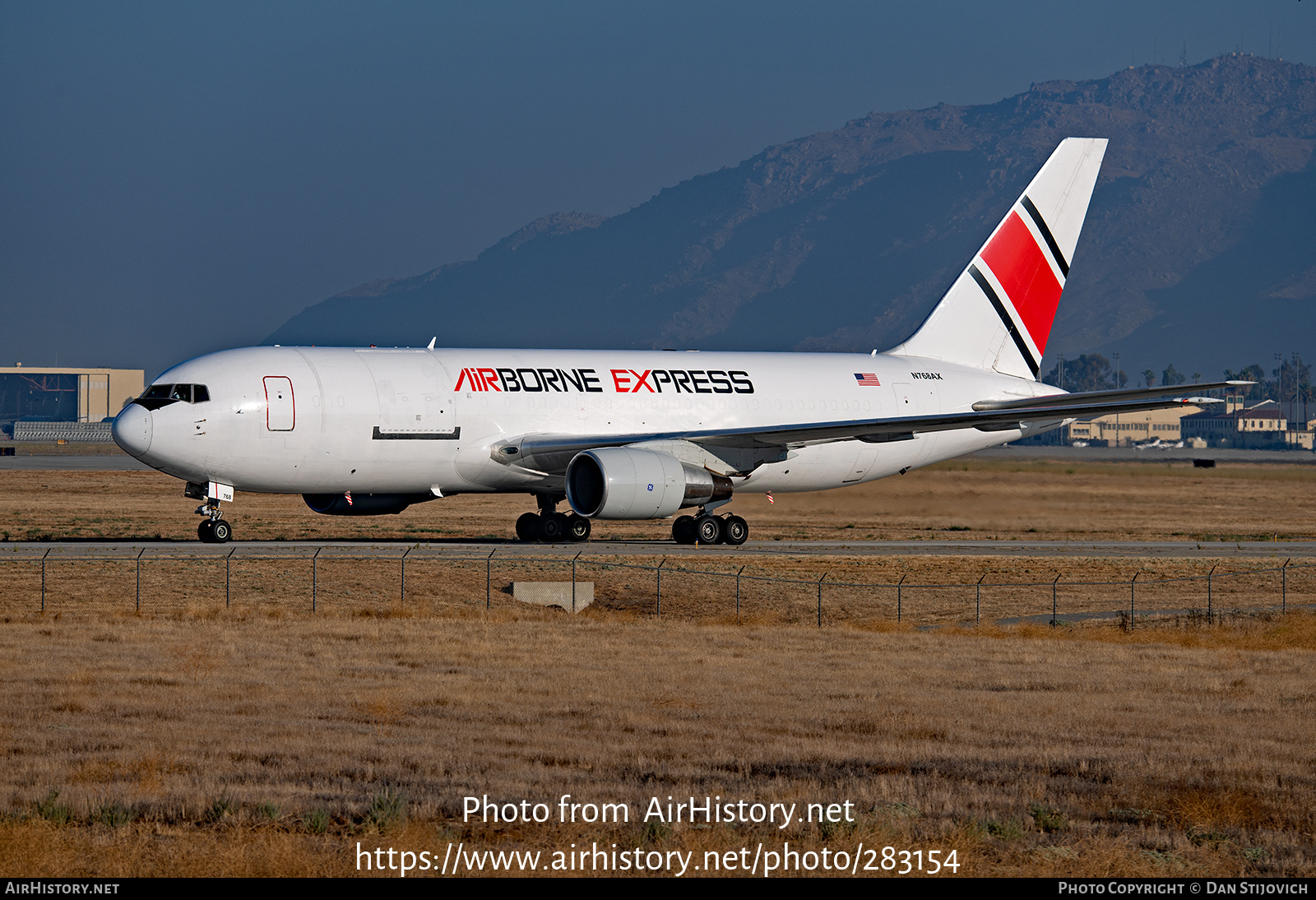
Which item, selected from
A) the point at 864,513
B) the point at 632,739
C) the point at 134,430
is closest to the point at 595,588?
the point at 134,430

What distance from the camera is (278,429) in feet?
113

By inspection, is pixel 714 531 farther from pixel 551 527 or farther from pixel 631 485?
pixel 631 485

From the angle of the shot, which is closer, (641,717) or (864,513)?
(641,717)

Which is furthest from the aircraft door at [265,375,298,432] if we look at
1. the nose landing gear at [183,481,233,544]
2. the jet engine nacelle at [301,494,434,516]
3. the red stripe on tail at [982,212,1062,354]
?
the red stripe on tail at [982,212,1062,354]

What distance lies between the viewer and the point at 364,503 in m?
37.8

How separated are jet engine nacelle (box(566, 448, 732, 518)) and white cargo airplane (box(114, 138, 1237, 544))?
4cm

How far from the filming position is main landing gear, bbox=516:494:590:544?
39344 millimetres

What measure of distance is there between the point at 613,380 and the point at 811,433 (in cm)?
523

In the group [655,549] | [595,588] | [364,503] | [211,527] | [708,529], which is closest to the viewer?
[595,588]

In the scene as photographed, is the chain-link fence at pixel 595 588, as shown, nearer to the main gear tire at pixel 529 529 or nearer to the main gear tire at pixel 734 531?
the main gear tire at pixel 734 531

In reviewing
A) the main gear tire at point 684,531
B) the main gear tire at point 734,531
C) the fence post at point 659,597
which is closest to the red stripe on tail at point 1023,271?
the main gear tire at point 734,531

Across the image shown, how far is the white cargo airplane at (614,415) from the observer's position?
34500mm

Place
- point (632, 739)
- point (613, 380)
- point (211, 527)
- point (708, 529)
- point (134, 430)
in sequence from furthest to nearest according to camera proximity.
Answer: point (613, 380) → point (708, 529) → point (211, 527) → point (134, 430) → point (632, 739)

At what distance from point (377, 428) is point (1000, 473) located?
40.8 m
